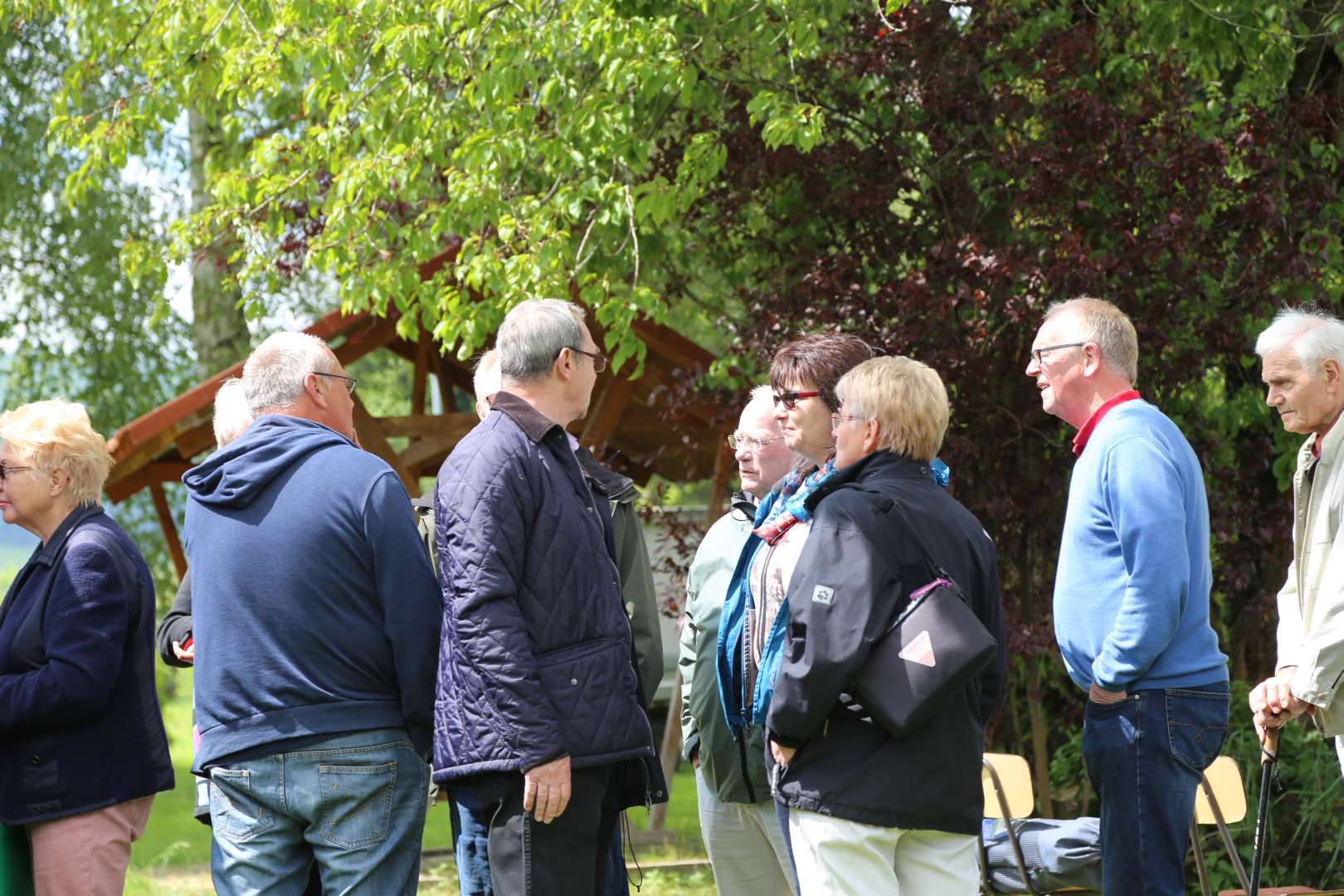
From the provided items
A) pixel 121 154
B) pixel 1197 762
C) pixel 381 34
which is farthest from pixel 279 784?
pixel 121 154

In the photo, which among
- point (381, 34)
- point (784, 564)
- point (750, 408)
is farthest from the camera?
point (381, 34)

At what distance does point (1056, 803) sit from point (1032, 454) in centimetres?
204

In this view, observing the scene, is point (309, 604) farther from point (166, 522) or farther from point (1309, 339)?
point (166, 522)

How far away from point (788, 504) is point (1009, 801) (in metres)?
2.33

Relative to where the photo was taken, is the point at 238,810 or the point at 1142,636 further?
the point at 1142,636

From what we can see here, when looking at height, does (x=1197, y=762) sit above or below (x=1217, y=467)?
below

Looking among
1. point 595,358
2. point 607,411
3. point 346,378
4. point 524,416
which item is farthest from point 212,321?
point 524,416

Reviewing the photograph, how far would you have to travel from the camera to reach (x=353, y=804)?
338 cm

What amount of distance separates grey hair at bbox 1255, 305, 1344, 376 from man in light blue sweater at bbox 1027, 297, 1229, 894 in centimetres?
55

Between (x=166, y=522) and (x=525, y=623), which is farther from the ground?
(x=166, y=522)

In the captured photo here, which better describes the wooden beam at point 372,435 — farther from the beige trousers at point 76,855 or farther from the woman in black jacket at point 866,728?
the woman in black jacket at point 866,728

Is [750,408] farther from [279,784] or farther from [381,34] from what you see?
[381,34]

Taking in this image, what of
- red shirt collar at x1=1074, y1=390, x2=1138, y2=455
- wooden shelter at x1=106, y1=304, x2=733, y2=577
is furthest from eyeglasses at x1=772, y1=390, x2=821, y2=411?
wooden shelter at x1=106, y1=304, x2=733, y2=577

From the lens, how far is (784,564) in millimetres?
3697
